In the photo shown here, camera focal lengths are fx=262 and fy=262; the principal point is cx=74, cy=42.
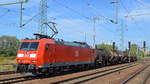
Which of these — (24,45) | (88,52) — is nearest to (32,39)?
(24,45)

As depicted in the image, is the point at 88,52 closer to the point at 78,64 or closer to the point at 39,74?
the point at 78,64

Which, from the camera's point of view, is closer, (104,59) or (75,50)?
(75,50)

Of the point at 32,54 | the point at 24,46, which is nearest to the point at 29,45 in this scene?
the point at 24,46

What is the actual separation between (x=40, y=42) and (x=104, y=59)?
23.3 metres

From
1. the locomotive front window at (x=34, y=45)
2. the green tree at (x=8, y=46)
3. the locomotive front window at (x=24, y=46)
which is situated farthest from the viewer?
the green tree at (x=8, y=46)

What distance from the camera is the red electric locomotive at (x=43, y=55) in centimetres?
2041

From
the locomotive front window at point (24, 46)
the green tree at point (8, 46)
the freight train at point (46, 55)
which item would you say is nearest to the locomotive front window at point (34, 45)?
the freight train at point (46, 55)

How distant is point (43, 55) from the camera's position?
68.3 feet

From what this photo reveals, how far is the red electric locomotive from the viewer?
67.0 feet

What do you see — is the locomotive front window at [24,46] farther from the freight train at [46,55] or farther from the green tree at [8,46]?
the green tree at [8,46]

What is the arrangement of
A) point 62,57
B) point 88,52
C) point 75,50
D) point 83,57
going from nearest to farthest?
point 62,57
point 75,50
point 83,57
point 88,52

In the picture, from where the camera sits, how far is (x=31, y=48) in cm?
2128

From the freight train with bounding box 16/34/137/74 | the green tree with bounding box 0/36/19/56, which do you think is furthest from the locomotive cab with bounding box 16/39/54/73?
the green tree with bounding box 0/36/19/56

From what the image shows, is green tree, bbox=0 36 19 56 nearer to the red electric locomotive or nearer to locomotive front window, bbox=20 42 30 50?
the red electric locomotive
